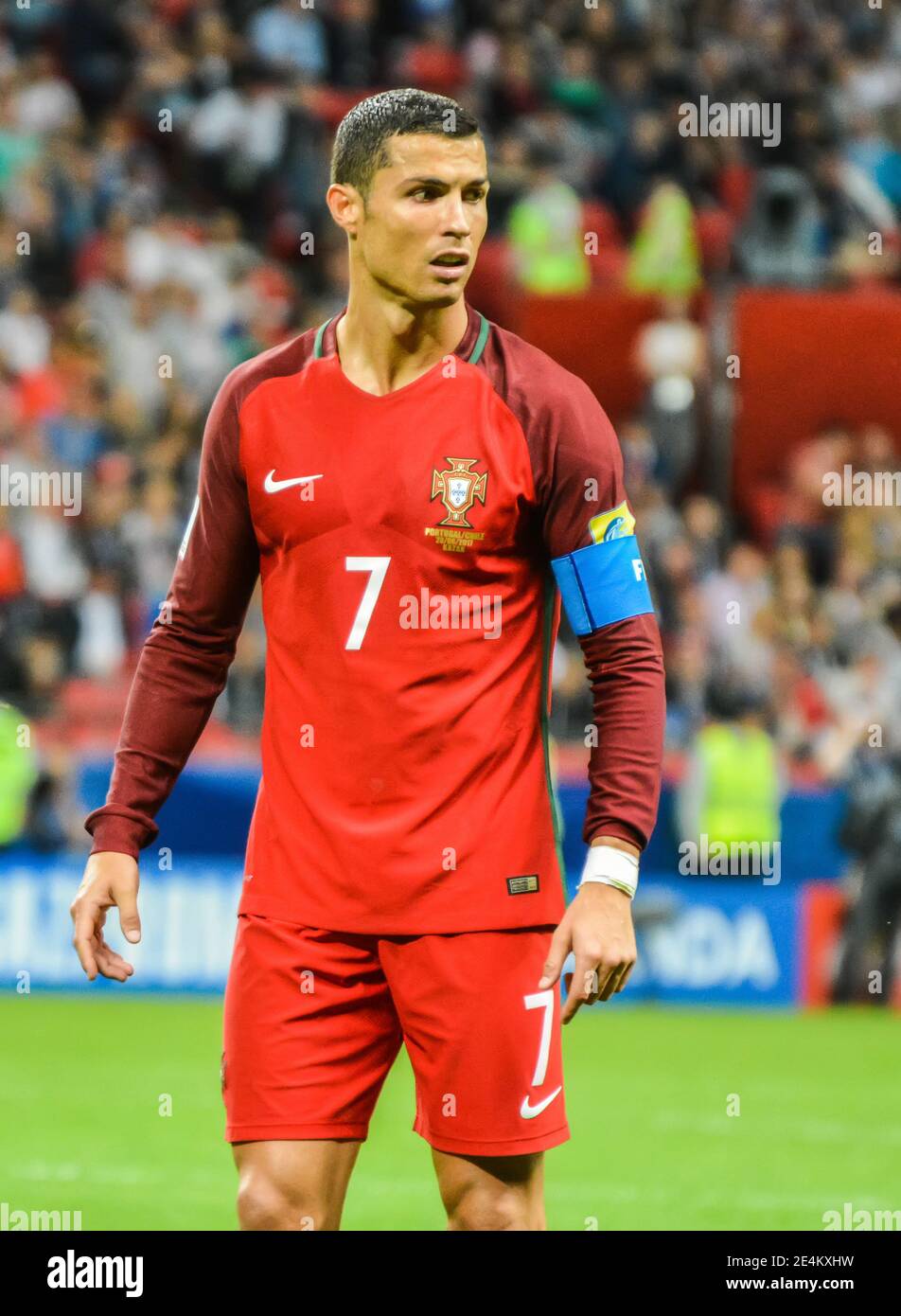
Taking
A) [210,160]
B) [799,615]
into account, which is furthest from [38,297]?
[799,615]

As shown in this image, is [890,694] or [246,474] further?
[890,694]

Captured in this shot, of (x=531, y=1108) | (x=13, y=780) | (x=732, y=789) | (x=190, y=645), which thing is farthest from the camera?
(x=732, y=789)

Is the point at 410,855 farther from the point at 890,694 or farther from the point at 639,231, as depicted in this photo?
the point at 639,231

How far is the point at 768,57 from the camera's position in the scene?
18688 millimetres

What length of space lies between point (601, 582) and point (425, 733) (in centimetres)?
39

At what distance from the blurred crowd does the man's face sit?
9018 mm

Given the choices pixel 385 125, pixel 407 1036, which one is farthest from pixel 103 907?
pixel 385 125

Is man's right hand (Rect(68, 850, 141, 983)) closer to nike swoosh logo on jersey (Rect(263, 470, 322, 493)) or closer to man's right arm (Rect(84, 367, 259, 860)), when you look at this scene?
man's right arm (Rect(84, 367, 259, 860))

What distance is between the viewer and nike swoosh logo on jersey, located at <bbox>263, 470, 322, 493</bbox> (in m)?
3.89

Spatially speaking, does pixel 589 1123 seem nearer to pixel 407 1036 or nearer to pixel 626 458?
pixel 407 1036

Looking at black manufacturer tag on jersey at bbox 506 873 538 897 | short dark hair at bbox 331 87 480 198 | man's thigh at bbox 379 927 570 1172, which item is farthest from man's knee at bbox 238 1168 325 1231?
short dark hair at bbox 331 87 480 198

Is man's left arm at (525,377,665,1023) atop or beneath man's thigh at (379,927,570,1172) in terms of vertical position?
atop

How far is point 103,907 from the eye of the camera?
3.94 m

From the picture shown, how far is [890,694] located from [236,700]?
3765 mm
